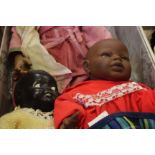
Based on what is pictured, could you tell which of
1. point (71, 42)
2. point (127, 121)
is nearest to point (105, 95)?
point (127, 121)

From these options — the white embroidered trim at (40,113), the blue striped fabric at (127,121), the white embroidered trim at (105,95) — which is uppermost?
the white embroidered trim at (105,95)

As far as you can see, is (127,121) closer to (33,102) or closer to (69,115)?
(69,115)

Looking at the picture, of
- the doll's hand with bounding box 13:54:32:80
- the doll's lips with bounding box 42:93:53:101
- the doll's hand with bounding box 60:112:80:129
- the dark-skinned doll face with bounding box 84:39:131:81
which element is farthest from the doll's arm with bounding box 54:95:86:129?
the doll's hand with bounding box 13:54:32:80

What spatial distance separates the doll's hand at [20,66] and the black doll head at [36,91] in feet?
0.26

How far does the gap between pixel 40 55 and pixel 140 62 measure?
1.40ft

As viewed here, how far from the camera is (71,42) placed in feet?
4.77

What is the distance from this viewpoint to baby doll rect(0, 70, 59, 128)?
3.59 feet

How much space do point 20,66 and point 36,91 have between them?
20 centimetres

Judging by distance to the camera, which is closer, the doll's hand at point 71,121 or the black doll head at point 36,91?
the doll's hand at point 71,121

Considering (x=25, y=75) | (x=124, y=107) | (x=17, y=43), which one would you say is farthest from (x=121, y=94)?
(x=17, y=43)

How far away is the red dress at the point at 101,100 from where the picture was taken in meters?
1.07

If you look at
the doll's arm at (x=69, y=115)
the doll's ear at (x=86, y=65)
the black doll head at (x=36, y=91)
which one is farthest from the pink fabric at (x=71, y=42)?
the doll's arm at (x=69, y=115)

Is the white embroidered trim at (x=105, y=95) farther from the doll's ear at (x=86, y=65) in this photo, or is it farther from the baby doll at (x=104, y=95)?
the doll's ear at (x=86, y=65)

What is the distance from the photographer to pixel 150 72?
131 centimetres
